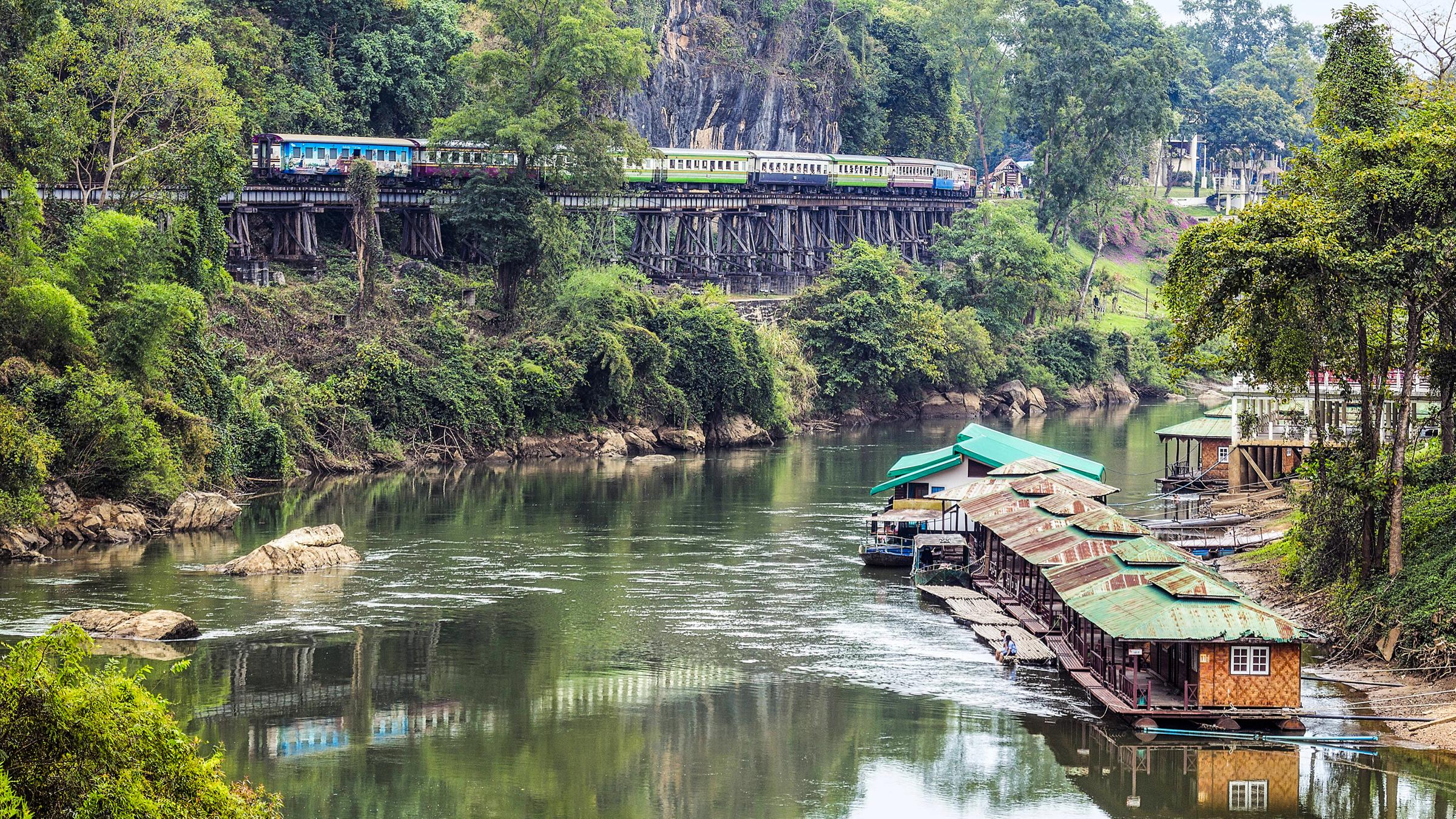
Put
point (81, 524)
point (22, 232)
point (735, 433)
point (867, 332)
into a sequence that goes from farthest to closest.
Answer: point (867, 332), point (735, 433), point (22, 232), point (81, 524)

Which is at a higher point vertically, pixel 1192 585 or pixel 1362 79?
pixel 1362 79

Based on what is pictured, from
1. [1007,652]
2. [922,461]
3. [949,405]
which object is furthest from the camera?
[949,405]

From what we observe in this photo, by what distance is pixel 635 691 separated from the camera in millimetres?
30328

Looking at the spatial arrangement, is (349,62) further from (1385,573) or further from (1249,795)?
(1249,795)

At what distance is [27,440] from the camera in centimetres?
4034

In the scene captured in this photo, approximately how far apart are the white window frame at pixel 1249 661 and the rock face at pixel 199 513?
29.0 m

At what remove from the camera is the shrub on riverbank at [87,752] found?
50.7 feet

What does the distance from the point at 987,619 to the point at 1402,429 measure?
8806 millimetres

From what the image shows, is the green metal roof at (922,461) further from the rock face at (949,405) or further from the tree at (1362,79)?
the rock face at (949,405)

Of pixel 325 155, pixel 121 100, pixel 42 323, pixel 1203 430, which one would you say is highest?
pixel 121 100

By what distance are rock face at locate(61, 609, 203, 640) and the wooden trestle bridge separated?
29.6 m

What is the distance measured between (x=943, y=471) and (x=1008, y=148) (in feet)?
390

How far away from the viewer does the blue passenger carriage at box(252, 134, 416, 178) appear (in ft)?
229

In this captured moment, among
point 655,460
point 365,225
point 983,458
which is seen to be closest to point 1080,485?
point 983,458
